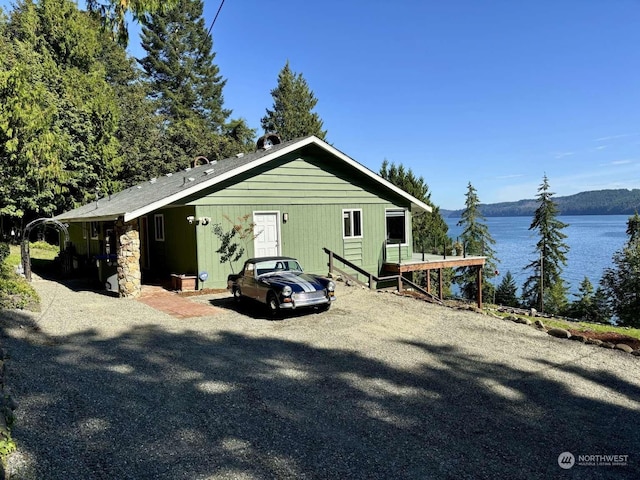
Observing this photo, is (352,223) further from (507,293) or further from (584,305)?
(507,293)

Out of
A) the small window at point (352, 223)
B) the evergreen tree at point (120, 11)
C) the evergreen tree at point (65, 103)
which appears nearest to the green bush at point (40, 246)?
the evergreen tree at point (65, 103)

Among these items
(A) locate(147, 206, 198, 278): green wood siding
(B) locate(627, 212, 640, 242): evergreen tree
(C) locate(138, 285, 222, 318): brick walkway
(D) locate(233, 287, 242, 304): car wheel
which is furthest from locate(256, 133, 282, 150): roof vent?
(B) locate(627, 212, 640, 242): evergreen tree

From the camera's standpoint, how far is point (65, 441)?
3.75 m

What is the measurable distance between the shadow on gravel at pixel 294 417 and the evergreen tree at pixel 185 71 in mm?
35155

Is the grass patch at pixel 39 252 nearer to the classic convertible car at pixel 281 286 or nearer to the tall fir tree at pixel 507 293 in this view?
the classic convertible car at pixel 281 286

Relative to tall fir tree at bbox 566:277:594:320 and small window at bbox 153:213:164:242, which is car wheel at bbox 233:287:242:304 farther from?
tall fir tree at bbox 566:277:594:320

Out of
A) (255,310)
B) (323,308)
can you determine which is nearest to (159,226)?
(255,310)

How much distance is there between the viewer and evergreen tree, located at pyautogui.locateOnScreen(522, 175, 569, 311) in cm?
4219

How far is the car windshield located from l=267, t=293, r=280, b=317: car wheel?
84 centimetres

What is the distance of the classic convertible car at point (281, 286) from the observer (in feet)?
29.0

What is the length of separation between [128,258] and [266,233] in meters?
4.43

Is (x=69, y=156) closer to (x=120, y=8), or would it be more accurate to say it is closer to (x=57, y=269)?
(x=57, y=269)

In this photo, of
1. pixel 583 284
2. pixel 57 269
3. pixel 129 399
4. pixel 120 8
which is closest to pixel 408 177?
pixel 583 284

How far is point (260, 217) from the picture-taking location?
14.1m
